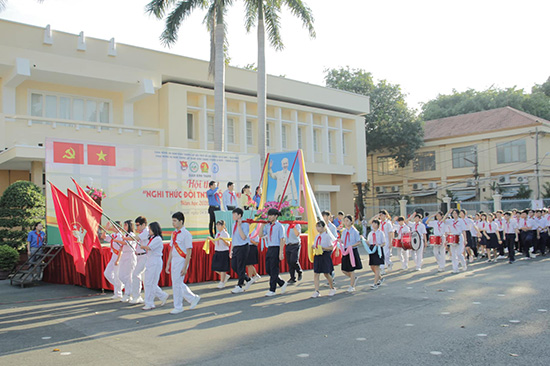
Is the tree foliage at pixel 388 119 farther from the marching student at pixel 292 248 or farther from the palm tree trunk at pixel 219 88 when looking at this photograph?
the marching student at pixel 292 248

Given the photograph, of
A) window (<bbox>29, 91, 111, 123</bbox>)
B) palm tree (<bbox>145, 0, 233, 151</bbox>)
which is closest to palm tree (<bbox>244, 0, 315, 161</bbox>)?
palm tree (<bbox>145, 0, 233, 151</bbox>)

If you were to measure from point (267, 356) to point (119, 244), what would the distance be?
5.62 meters

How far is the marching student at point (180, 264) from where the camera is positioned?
880cm

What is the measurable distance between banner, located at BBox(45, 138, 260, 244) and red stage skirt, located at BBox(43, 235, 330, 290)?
0.95 m

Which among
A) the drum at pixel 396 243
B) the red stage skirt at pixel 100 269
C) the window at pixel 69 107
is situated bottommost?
the red stage skirt at pixel 100 269

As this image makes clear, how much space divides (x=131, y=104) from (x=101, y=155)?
32.3 ft

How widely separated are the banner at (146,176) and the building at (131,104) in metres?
5.16

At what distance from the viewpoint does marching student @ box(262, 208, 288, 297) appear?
34.9ft

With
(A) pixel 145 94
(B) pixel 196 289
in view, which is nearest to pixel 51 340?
(B) pixel 196 289

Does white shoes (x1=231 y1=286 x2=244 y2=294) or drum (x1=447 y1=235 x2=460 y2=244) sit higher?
drum (x1=447 y1=235 x2=460 y2=244)

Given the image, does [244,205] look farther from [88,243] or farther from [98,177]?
[88,243]

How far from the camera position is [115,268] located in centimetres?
1085

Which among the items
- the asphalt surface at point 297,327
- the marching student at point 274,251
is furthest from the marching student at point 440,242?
the marching student at point 274,251

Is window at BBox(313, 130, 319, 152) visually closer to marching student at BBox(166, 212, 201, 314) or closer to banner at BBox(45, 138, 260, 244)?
banner at BBox(45, 138, 260, 244)
